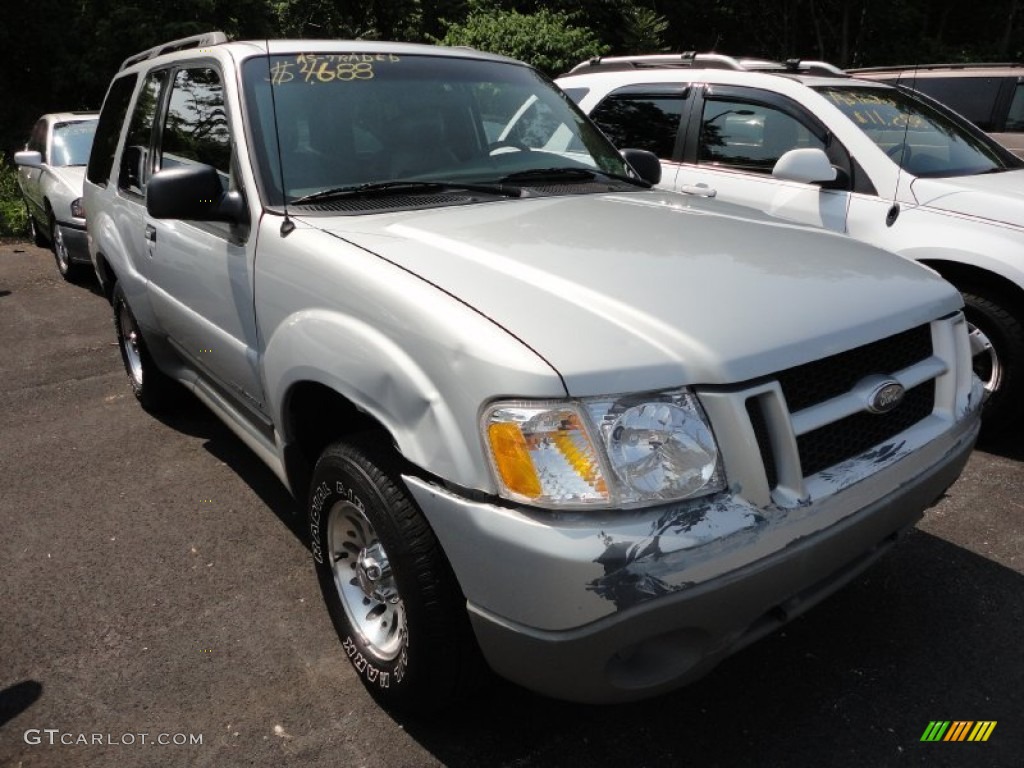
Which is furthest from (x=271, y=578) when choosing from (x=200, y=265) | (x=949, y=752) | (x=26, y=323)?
(x=26, y=323)

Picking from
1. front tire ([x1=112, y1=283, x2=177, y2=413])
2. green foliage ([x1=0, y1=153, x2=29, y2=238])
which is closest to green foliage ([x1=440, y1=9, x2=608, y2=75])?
green foliage ([x1=0, y1=153, x2=29, y2=238])

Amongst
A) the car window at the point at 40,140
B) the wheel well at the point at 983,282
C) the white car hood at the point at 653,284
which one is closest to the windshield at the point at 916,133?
the wheel well at the point at 983,282

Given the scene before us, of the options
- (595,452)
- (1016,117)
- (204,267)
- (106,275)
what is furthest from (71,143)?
(1016,117)

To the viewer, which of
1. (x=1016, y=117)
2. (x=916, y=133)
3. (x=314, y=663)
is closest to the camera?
(x=314, y=663)

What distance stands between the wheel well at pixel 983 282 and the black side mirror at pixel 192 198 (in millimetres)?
3488

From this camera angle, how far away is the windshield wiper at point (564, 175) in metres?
3.17

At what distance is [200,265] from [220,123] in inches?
21.2

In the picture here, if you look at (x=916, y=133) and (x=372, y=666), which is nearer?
(x=372, y=666)

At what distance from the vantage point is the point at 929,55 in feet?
72.5

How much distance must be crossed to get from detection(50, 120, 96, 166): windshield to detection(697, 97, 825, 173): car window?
6757mm

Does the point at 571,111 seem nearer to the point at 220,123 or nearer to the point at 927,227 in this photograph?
the point at 220,123

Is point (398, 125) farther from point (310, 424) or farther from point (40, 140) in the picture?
point (40, 140)

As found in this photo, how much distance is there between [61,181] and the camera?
8.25 meters

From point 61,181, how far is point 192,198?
6.72m
